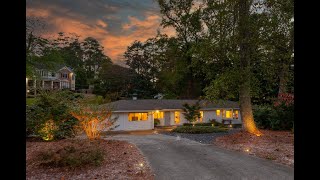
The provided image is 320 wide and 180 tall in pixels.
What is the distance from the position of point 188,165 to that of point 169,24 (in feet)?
106

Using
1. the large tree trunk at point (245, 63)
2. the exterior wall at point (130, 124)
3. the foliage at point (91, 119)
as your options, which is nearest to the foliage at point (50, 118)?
the foliage at point (91, 119)

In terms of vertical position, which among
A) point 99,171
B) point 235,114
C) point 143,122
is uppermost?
point 235,114

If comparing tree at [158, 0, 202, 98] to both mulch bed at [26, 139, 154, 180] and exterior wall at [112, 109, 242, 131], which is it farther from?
mulch bed at [26, 139, 154, 180]

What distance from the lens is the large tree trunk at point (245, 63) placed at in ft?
58.9

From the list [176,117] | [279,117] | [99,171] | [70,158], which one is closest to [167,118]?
[176,117]

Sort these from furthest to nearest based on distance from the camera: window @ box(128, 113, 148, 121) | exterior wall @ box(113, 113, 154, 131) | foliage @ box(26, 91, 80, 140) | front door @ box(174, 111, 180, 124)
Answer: front door @ box(174, 111, 180, 124) → window @ box(128, 113, 148, 121) → exterior wall @ box(113, 113, 154, 131) → foliage @ box(26, 91, 80, 140)

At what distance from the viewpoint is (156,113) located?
33.9 meters

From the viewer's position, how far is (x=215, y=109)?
36.6m

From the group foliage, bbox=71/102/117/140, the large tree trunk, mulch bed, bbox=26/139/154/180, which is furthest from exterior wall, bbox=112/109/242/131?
mulch bed, bbox=26/139/154/180

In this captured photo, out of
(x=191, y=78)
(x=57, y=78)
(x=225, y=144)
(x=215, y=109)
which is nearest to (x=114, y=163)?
(x=225, y=144)

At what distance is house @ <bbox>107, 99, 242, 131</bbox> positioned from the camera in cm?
3002

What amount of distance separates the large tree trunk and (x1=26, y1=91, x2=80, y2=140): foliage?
12204mm

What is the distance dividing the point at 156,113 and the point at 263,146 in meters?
19.9

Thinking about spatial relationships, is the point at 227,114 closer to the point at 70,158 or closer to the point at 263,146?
the point at 263,146
